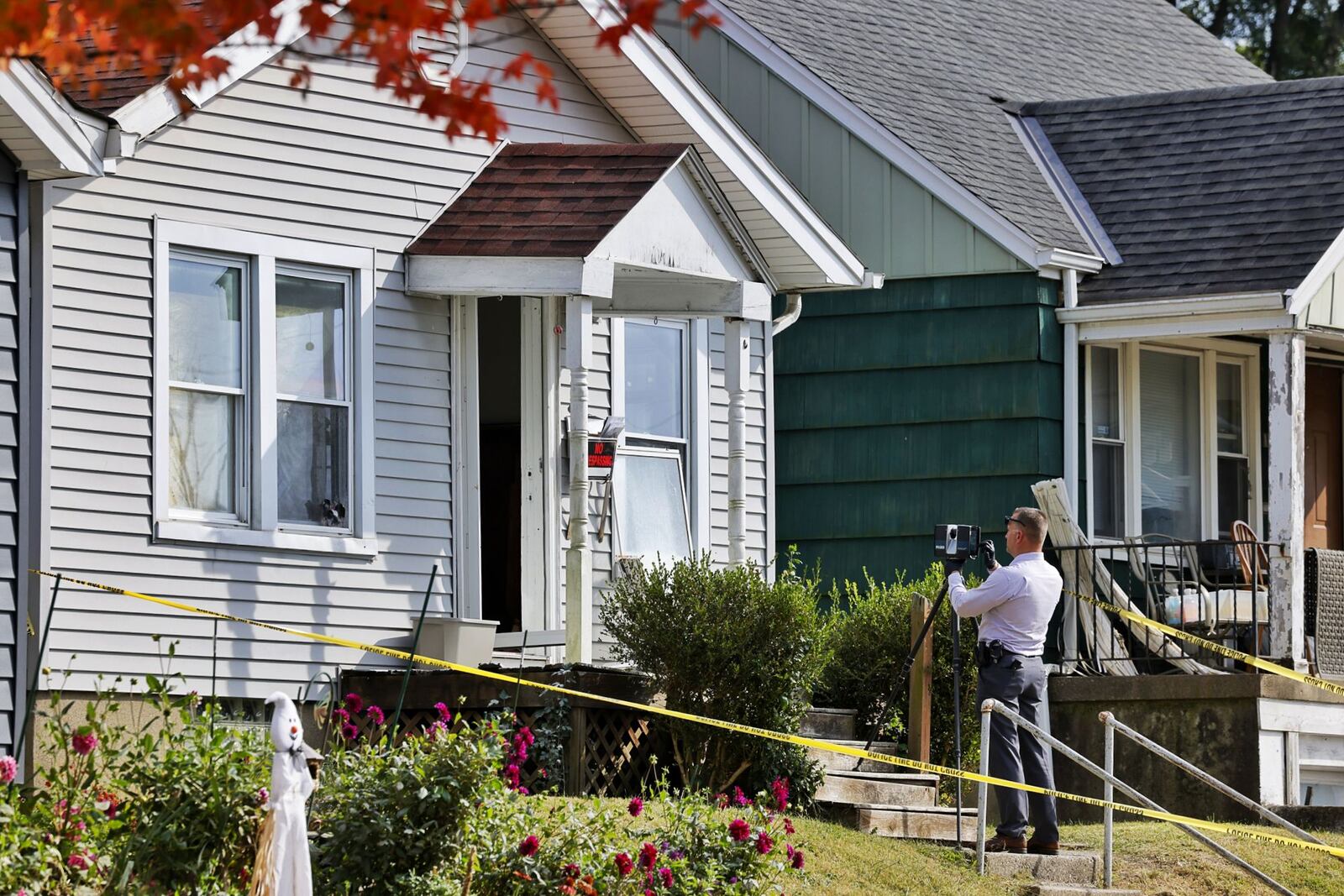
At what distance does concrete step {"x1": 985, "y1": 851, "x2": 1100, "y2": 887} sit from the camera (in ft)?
34.5

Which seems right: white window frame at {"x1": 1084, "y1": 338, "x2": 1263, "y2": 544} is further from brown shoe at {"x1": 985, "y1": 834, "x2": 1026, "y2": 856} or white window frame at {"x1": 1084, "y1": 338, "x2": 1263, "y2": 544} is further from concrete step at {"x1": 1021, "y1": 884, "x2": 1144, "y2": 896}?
concrete step at {"x1": 1021, "y1": 884, "x2": 1144, "y2": 896}

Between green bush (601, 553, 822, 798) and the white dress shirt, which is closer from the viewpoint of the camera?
the white dress shirt

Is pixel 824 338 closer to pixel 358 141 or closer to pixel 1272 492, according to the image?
pixel 1272 492

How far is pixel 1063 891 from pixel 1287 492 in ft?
17.6

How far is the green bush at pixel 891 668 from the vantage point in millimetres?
13188

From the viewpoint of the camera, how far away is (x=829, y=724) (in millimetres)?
13125

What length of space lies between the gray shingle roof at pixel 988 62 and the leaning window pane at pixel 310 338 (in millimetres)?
5906

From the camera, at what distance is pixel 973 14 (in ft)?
69.1

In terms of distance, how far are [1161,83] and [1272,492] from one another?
8527 millimetres

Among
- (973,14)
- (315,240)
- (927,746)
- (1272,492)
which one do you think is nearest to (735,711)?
(927,746)

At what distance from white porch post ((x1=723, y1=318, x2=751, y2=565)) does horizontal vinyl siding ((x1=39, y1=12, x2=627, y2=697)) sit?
1.85 metres

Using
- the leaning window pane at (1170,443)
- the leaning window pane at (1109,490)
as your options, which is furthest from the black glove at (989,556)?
the leaning window pane at (1170,443)

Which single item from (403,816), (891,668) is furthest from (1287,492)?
(403,816)

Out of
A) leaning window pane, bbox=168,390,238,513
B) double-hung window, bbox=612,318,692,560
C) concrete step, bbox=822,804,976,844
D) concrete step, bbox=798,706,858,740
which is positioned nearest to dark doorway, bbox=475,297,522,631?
double-hung window, bbox=612,318,692,560
